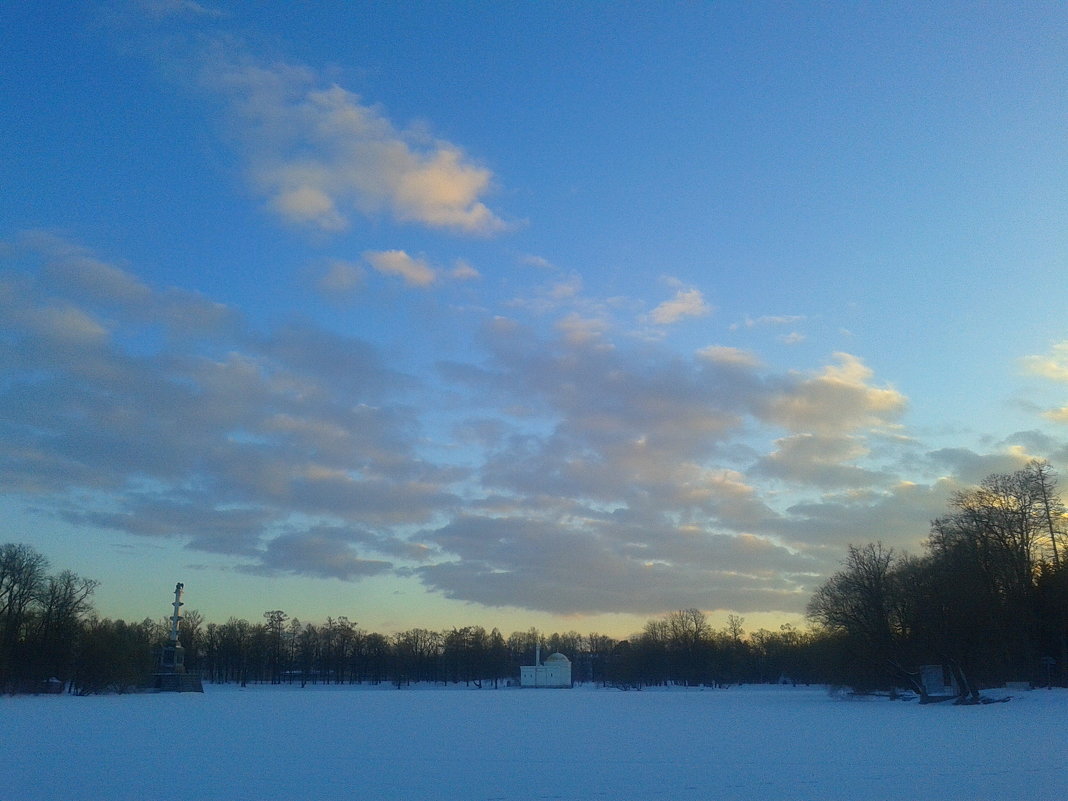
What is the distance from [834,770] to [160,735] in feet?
72.0

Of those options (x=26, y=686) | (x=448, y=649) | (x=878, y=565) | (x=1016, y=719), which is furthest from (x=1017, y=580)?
(x=448, y=649)

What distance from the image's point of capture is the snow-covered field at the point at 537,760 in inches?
580

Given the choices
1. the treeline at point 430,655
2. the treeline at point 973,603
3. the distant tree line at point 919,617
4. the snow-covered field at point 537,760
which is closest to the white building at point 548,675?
the treeline at point 430,655

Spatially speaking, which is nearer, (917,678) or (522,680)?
(917,678)

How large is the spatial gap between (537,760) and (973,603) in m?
45.3

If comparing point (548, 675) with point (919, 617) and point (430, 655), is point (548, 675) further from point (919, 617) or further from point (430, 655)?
point (919, 617)

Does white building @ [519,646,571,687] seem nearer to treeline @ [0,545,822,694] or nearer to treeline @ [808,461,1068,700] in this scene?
treeline @ [0,545,822,694]

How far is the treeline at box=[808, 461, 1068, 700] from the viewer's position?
54562 mm

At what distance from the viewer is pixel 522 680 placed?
5595 inches

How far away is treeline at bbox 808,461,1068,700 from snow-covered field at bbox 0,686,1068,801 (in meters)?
22.1

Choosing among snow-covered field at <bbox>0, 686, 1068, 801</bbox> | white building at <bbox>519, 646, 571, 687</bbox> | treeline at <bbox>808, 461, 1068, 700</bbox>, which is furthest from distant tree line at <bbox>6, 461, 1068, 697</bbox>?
white building at <bbox>519, 646, 571, 687</bbox>

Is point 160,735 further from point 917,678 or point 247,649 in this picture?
point 247,649

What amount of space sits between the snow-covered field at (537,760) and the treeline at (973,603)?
22.1 meters

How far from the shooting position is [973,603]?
54656 millimetres
